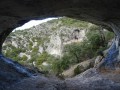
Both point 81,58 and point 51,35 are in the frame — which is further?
point 51,35

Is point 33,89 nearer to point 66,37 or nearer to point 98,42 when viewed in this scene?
point 98,42

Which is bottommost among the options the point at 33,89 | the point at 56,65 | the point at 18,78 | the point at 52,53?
the point at 33,89

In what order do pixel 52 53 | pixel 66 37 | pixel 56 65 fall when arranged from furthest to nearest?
pixel 52 53 → pixel 66 37 → pixel 56 65

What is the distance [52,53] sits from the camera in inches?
3265

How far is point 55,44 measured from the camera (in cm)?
8388

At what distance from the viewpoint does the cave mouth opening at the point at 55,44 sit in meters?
45.4

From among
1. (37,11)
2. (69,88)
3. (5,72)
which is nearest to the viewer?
(37,11)

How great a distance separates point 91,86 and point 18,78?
6202 millimetres

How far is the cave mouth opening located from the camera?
45431 mm

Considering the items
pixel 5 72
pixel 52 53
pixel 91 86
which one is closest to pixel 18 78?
pixel 5 72

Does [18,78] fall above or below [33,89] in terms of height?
above

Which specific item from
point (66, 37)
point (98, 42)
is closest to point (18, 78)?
point (98, 42)

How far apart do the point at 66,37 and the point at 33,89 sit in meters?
60.1

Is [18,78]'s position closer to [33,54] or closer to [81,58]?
[81,58]
